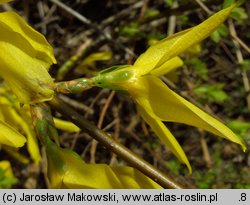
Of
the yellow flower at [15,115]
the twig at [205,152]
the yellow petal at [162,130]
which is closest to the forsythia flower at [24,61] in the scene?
the yellow petal at [162,130]

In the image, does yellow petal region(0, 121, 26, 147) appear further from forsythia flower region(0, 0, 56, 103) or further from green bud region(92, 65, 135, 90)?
green bud region(92, 65, 135, 90)

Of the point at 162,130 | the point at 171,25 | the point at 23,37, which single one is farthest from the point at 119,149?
the point at 171,25

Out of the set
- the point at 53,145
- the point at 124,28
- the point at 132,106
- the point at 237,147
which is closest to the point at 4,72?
the point at 53,145

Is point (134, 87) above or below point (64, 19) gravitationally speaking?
above

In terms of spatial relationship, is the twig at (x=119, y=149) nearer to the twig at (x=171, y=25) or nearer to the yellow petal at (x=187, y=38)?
the yellow petal at (x=187, y=38)

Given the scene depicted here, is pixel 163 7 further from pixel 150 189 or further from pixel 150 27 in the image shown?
pixel 150 189

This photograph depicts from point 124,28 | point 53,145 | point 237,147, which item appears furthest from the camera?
point 237,147

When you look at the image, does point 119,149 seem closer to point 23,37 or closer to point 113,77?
point 113,77
